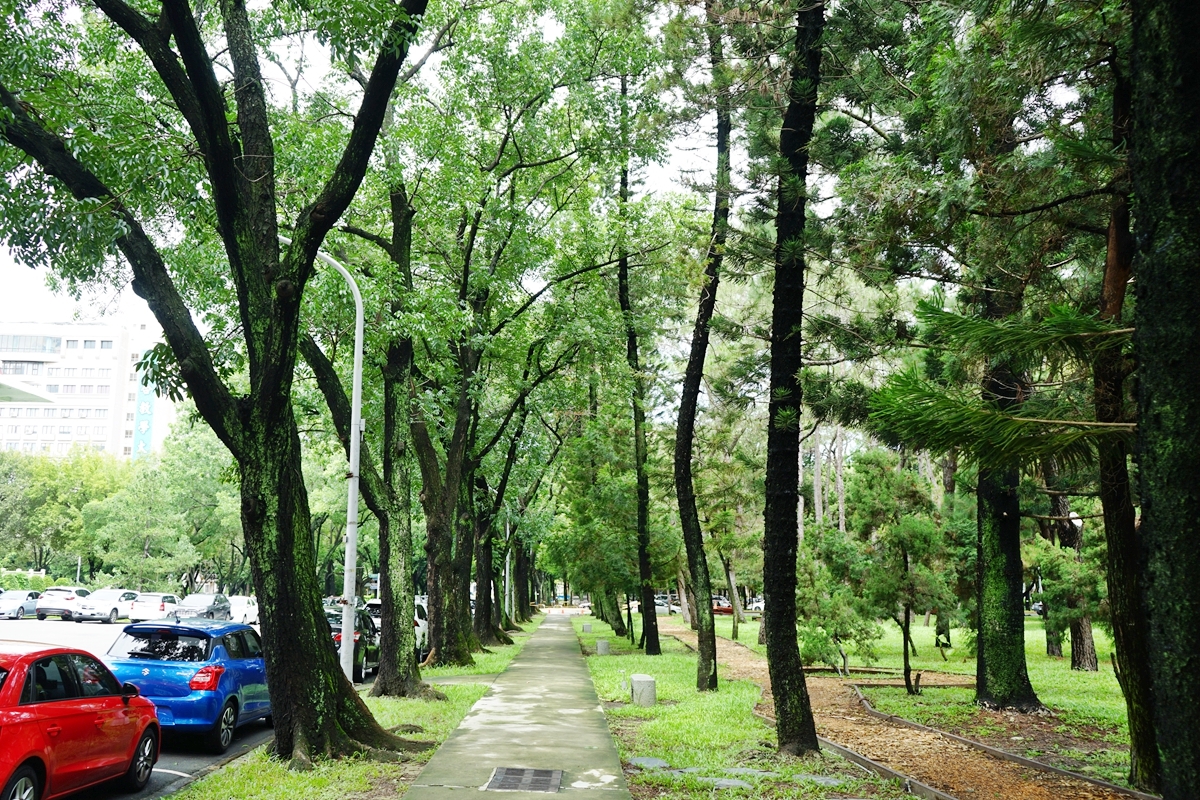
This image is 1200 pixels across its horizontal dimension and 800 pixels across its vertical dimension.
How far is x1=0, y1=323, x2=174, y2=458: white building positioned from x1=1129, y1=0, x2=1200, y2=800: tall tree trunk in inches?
5064

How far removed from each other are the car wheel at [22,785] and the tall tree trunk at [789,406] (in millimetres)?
7092

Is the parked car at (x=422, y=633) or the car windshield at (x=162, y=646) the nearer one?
the car windshield at (x=162, y=646)

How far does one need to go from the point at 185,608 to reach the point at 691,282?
30.9 meters

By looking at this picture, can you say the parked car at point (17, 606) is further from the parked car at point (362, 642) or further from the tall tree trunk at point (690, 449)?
the tall tree trunk at point (690, 449)

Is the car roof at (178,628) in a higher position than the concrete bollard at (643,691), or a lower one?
higher

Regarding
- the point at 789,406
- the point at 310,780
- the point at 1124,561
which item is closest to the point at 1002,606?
the point at 1124,561

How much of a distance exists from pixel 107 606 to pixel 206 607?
4812 mm

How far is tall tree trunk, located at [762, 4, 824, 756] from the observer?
10141 mm

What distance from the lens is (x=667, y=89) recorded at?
44.0 ft

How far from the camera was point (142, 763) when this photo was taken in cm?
895

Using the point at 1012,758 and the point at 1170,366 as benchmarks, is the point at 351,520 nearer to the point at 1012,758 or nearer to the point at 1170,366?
the point at 1012,758

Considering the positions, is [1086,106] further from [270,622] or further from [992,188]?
[270,622]

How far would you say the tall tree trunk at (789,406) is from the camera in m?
10.1

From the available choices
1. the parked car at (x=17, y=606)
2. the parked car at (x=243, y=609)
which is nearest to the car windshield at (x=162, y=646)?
the parked car at (x=243, y=609)
